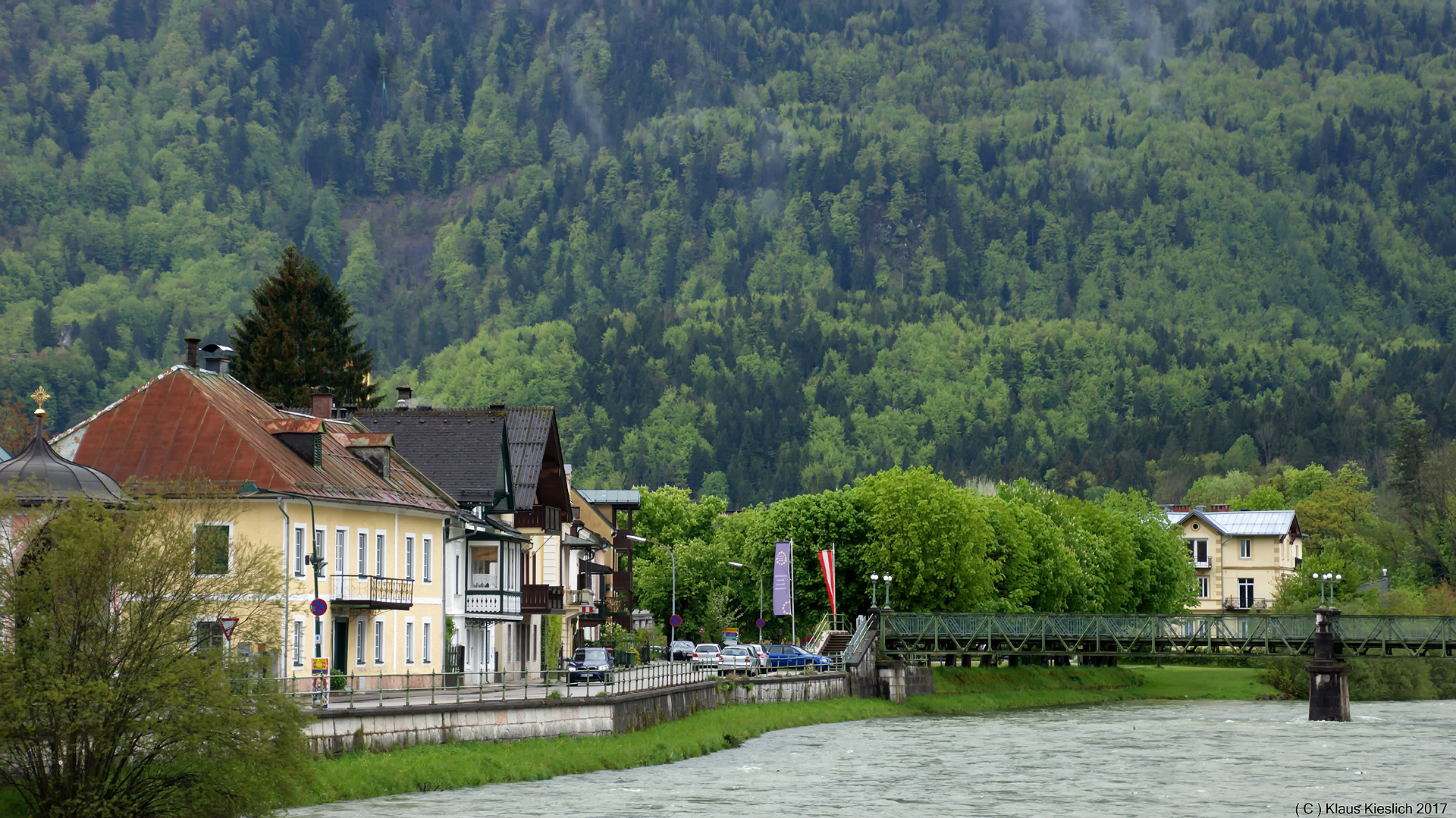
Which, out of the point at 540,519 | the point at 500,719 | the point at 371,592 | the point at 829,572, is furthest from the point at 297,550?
the point at 829,572

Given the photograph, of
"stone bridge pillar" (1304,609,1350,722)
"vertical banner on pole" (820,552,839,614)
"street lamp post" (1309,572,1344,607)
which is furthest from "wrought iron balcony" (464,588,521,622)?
"street lamp post" (1309,572,1344,607)

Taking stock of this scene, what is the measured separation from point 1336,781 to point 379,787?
32473 millimetres

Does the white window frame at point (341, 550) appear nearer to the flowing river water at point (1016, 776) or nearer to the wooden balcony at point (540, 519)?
the flowing river water at point (1016, 776)

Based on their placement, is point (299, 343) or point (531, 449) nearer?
point (531, 449)

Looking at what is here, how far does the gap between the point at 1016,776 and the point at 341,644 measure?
2429 centimetres

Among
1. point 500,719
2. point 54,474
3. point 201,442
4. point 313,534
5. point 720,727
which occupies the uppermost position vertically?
point 201,442

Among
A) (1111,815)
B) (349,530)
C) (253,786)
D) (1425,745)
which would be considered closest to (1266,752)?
(1425,745)

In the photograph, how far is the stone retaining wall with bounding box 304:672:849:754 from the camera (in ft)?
184

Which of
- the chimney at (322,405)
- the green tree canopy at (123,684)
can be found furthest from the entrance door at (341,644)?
the green tree canopy at (123,684)

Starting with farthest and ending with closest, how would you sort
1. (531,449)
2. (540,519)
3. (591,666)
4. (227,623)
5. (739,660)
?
(739,660), (540,519), (591,666), (531,449), (227,623)

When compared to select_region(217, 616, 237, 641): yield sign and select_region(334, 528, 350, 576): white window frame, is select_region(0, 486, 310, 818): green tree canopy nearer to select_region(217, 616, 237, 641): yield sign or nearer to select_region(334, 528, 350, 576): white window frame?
select_region(217, 616, 237, 641): yield sign

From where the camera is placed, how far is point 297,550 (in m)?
68.6

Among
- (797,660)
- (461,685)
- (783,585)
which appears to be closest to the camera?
(461,685)

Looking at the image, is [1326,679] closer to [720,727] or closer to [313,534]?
[720,727]
